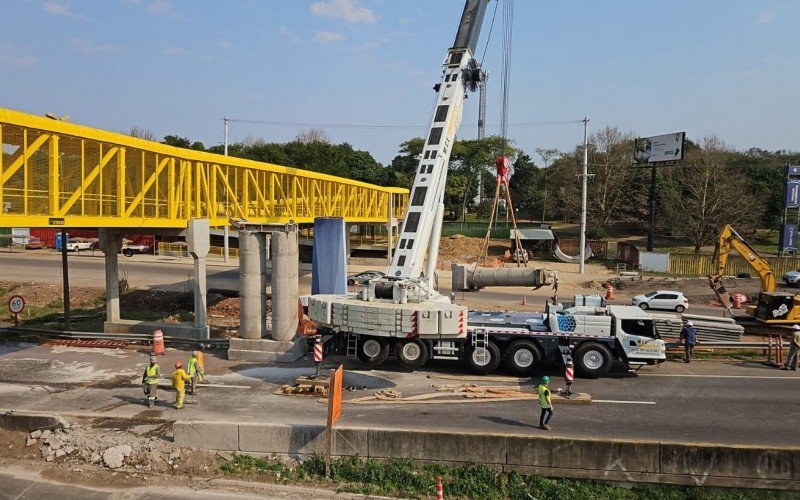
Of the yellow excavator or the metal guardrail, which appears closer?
the metal guardrail

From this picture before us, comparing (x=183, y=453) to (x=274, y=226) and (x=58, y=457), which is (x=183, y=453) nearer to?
(x=58, y=457)

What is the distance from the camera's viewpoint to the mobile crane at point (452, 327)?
53.0 feet

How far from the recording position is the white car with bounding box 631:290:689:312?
3123cm

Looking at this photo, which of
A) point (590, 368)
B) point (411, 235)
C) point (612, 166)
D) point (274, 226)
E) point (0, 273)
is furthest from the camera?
point (612, 166)

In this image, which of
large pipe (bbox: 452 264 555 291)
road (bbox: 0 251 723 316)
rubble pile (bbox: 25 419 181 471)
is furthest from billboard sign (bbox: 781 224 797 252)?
rubble pile (bbox: 25 419 181 471)

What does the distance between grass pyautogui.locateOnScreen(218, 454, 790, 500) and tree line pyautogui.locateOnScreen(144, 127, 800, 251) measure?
96.5 feet

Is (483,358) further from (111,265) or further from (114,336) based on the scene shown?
(111,265)

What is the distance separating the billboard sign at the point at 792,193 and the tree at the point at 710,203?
816cm

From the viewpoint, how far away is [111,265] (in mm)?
23172

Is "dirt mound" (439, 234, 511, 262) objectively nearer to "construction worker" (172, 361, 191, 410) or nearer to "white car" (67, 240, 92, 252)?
"white car" (67, 240, 92, 252)

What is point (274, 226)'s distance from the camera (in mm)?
20031

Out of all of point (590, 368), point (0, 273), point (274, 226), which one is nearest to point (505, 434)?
point (590, 368)

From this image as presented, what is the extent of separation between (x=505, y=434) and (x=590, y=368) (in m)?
6.27

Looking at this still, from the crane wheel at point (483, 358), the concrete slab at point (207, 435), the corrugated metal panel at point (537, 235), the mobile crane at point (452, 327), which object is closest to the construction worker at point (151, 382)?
the concrete slab at point (207, 435)
